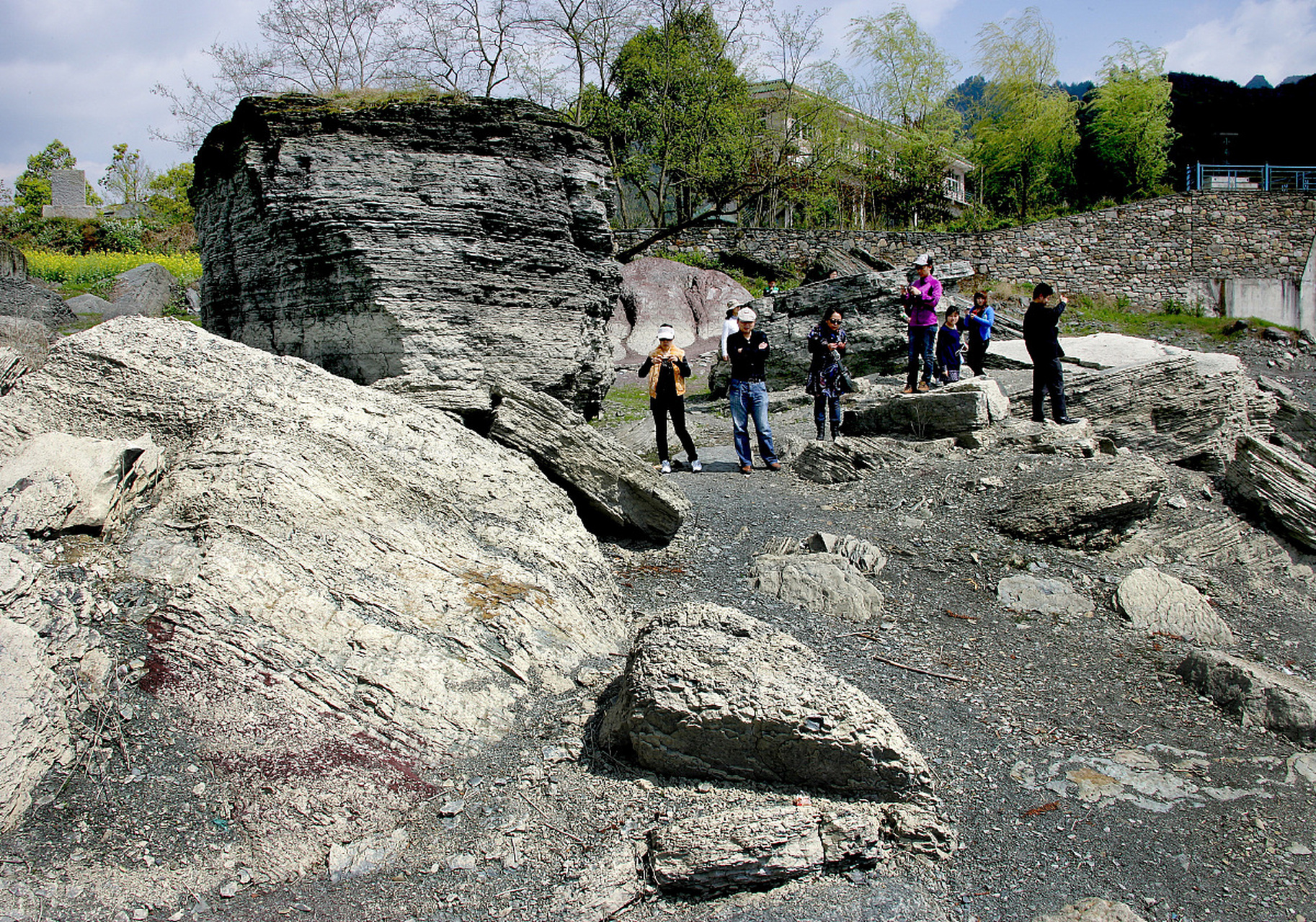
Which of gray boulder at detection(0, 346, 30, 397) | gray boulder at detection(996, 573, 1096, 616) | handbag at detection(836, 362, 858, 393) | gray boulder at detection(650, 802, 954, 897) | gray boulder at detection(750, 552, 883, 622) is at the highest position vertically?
gray boulder at detection(0, 346, 30, 397)

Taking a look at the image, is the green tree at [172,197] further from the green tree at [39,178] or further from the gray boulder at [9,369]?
the gray boulder at [9,369]

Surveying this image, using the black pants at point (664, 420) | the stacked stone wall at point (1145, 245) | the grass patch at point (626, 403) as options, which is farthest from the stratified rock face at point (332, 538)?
the stacked stone wall at point (1145, 245)

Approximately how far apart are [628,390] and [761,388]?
765cm

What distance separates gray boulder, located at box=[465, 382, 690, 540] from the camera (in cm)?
618

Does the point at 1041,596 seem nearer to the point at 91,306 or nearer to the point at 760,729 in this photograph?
the point at 760,729

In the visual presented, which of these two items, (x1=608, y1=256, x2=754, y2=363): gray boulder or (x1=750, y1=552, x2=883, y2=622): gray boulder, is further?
(x1=608, y1=256, x2=754, y2=363): gray boulder

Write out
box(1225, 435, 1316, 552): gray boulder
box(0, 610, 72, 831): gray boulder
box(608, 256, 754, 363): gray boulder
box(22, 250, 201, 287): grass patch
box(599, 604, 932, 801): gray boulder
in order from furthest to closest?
box(608, 256, 754, 363): gray boulder, box(22, 250, 201, 287): grass patch, box(1225, 435, 1316, 552): gray boulder, box(599, 604, 932, 801): gray boulder, box(0, 610, 72, 831): gray boulder

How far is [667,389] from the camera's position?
9.34m

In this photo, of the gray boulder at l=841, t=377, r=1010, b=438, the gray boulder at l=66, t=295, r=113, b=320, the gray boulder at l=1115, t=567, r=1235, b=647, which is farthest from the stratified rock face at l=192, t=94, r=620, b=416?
the gray boulder at l=66, t=295, r=113, b=320

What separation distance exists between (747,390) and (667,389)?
41.7 inches

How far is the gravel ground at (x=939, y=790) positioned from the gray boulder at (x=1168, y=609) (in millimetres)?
158

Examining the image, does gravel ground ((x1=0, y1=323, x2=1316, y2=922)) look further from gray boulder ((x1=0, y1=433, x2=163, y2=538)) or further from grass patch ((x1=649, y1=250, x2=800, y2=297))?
grass patch ((x1=649, y1=250, x2=800, y2=297))

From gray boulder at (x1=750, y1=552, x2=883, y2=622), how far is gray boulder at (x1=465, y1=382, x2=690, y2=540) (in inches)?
41.7

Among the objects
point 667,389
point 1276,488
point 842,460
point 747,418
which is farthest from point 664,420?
point 1276,488
